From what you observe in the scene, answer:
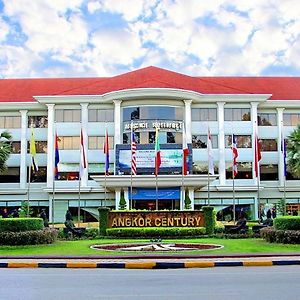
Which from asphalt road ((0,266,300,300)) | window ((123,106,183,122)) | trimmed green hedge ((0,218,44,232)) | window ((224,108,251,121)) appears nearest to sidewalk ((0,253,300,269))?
asphalt road ((0,266,300,300))

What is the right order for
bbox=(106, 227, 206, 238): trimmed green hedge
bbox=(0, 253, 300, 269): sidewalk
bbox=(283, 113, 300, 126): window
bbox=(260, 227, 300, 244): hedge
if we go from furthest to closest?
bbox=(283, 113, 300, 126): window → bbox=(106, 227, 206, 238): trimmed green hedge → bbox=(260, 227, 300, 244): hedge → bbox=(0, 253, 300, 269): sidewalk

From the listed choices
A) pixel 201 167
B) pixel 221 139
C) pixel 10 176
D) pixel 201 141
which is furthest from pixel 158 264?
pixel 10 176

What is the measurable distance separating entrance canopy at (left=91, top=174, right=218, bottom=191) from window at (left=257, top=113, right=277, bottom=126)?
11580 mm

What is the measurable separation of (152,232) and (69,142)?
27.0 metres

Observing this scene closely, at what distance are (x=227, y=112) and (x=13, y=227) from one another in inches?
1360

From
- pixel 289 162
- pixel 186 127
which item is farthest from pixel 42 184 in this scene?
pixel 289 162

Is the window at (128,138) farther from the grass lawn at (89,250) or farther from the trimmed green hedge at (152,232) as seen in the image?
the grass lawn at (89,250)

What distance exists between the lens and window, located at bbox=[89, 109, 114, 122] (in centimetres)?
5453

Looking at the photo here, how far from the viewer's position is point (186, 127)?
5328cm

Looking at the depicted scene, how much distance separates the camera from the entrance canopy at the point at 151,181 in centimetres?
4684

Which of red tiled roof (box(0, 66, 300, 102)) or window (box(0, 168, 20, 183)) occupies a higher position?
red tiled roof (box(0, 66, 300, 102))

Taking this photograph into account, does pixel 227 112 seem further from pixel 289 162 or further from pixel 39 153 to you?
pixel 39 153

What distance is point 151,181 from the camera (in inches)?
1881

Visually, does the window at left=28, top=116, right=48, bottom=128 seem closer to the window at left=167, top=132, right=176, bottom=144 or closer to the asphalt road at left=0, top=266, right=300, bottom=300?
the window at left=167, top=132, right=176, bottom=144
